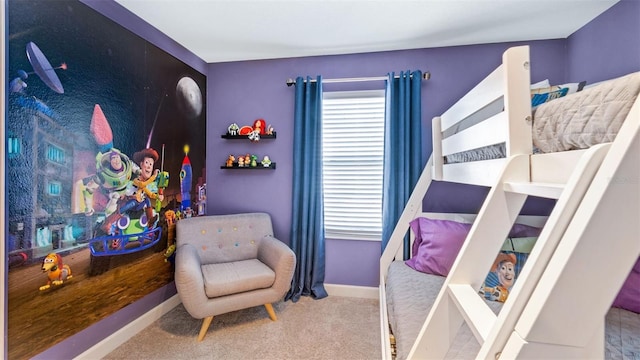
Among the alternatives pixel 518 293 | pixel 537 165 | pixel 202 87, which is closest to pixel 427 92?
pixel 537 165

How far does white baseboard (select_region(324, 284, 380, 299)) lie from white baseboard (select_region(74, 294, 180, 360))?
1446 millimetres

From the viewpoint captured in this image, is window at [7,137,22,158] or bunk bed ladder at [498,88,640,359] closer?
bunk bed ladder at [498,88,640,359]

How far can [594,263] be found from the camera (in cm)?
51

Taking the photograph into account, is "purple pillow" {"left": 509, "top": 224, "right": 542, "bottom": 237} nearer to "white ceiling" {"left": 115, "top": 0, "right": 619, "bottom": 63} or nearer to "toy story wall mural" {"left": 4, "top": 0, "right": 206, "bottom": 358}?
"white ceiling" {"left": 115, "top": 0, "right": 619, "bottom": 63}

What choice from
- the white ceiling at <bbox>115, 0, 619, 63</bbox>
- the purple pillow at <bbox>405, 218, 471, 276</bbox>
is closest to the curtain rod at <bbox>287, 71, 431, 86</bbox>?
the white ceiling at <bbox>115, 0, 619, 63</bbox>

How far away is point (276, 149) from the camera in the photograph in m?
3.03

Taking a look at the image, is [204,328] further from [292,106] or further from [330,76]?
[330,76]

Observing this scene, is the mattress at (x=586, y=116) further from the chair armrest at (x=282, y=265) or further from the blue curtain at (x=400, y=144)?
the chair armrest at (x=282, y=265)

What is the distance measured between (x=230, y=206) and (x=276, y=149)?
80 centimetres

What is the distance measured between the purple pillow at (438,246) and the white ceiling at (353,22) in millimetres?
1571

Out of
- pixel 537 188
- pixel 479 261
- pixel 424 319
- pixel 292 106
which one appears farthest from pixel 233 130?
pixel 537 188

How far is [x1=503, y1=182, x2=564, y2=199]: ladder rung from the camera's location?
0.68m

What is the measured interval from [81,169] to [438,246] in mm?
2424

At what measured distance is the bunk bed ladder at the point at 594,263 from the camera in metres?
0.50
